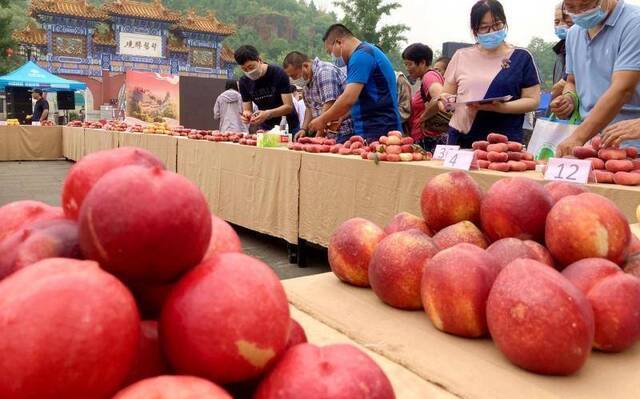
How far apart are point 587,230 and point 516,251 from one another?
6.2 inches

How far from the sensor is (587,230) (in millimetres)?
1098

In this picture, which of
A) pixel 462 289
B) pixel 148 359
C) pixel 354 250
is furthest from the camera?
pixel 354 250

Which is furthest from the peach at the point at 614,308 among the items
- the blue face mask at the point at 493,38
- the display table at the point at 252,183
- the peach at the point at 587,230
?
the display table at the point at 252,183

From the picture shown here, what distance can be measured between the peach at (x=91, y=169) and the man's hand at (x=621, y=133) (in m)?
2.21

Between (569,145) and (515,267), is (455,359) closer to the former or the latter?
(515,267)

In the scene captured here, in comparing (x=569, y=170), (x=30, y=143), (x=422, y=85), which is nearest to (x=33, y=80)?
(x=30, y=143)

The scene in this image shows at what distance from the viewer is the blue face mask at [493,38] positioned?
10.7 feet

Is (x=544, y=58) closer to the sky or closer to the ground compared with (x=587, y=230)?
closer to the sky

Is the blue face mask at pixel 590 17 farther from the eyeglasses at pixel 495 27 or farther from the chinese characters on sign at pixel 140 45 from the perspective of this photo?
the chinese characters on sign at pixel 140 45

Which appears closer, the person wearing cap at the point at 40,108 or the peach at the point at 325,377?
the peach at the point at 325,377

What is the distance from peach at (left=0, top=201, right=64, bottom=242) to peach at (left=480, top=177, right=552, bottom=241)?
0.93 m

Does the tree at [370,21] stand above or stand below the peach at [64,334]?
above

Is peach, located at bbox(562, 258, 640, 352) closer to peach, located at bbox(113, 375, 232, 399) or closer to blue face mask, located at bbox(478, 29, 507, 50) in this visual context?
peach, located at bbox(113, 375, 232, 399)

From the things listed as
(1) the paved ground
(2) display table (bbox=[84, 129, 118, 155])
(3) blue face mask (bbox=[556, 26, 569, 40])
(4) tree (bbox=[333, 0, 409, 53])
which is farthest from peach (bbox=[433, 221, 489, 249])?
(4) tree (bbox=[333, 0, 409, 53])
